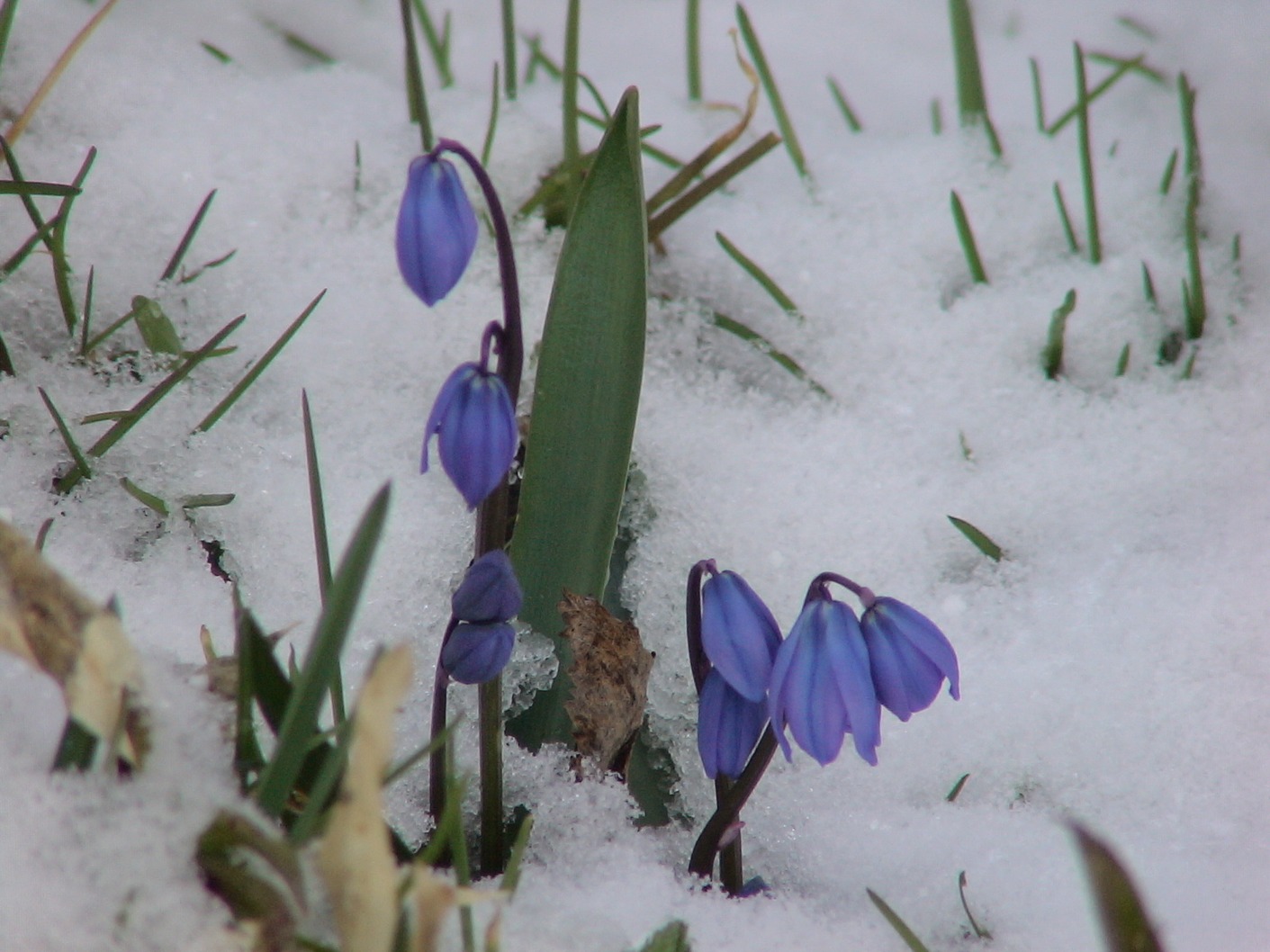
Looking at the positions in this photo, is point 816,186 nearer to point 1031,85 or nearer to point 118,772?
point 1031,85

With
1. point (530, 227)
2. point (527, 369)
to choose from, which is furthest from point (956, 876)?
point (530, 227)

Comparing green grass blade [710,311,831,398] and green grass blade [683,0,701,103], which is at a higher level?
green grass blade [683,0,701,103]

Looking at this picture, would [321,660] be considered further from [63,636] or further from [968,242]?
[968,242]

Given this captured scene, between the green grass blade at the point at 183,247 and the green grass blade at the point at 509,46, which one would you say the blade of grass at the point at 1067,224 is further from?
the green grass blade at the point at 183,247

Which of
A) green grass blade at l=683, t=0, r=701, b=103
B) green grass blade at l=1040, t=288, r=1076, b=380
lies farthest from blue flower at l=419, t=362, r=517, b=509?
green grass blade at l=683, t=0, r=701, b=103

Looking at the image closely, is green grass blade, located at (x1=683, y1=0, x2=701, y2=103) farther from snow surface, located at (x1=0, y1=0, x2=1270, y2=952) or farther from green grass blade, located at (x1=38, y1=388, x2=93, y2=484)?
green grass blade, located at (x1=38, y1=388, x2=93, y2=484)

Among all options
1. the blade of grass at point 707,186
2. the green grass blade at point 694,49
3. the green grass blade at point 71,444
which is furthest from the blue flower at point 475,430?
the green grass blade at point 694,49
